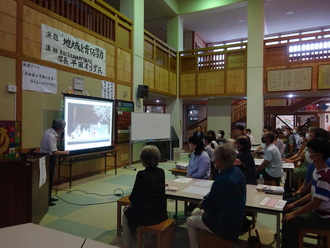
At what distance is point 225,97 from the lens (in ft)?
31.1

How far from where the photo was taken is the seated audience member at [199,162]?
3243 millimetres

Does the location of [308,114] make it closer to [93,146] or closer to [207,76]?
[207,76]

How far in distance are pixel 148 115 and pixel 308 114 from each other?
980 centimetres

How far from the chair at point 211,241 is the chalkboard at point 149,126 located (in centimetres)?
489

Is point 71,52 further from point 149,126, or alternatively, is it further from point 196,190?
point 196,190

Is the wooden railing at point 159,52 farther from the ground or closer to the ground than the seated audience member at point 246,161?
farther from the ground

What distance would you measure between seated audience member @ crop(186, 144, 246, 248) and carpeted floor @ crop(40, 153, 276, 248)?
32.5 inches

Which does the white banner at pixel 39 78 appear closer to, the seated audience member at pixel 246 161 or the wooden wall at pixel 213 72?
the seated audience member at pixel 246 161

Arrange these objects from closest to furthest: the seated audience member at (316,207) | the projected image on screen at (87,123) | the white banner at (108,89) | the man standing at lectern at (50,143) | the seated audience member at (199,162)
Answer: the seated audience member at (316,207)
the seated audience member at (199,162)
the man standing at lectern at (50,143)
the projected image on screen at (87,123)
the white banner at (108,89)

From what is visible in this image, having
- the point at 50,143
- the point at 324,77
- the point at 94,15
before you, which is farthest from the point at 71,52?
the point at 324,77

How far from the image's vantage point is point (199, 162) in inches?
130

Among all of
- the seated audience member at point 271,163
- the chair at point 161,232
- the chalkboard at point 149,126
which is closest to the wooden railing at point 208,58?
the chalkboard at point 149,126

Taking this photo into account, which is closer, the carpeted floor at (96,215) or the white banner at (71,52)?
the carpeted floor at (96,215)

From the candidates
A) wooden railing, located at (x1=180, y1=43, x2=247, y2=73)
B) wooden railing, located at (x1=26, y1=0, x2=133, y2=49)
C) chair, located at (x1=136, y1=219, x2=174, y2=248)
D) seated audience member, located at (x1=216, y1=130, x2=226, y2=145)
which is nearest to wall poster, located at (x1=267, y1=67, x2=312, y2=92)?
A: wooden railing, located at (x1=180, y1=43, x2=247, y2=73)
